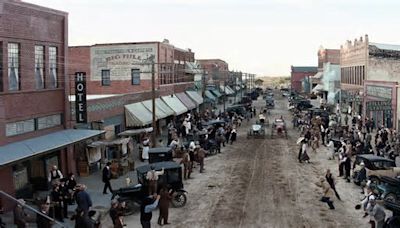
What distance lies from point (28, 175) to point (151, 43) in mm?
26919

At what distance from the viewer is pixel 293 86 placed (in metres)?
156

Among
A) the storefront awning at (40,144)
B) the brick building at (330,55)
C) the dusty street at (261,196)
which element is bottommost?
the dusty street at (261,196)

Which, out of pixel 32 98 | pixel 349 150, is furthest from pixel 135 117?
pixel 349 150

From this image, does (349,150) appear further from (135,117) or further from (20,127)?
(20,127)

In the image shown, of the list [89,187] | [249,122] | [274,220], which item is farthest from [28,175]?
[249,122]

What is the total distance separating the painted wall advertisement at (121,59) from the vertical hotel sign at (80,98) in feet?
68.2

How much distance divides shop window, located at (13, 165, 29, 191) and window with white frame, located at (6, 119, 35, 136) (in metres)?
1.45

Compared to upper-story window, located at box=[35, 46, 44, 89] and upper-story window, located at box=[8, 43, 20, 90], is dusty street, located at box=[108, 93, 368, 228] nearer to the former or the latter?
upper-story window, located at box=[8, 43, 20, 90]

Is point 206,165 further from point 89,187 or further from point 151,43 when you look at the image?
point 151,43

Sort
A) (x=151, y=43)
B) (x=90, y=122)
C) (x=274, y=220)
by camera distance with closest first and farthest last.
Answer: (x=274, y=220) < (x=90, y=122) < (x=151, y=43)

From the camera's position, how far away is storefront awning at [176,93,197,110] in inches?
2209

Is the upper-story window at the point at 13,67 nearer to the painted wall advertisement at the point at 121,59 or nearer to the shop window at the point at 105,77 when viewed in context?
the painted wall advertisement at the point at 121,59

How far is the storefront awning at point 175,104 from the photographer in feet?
161

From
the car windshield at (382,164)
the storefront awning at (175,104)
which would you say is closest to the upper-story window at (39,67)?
the car windshield at (382,164)
